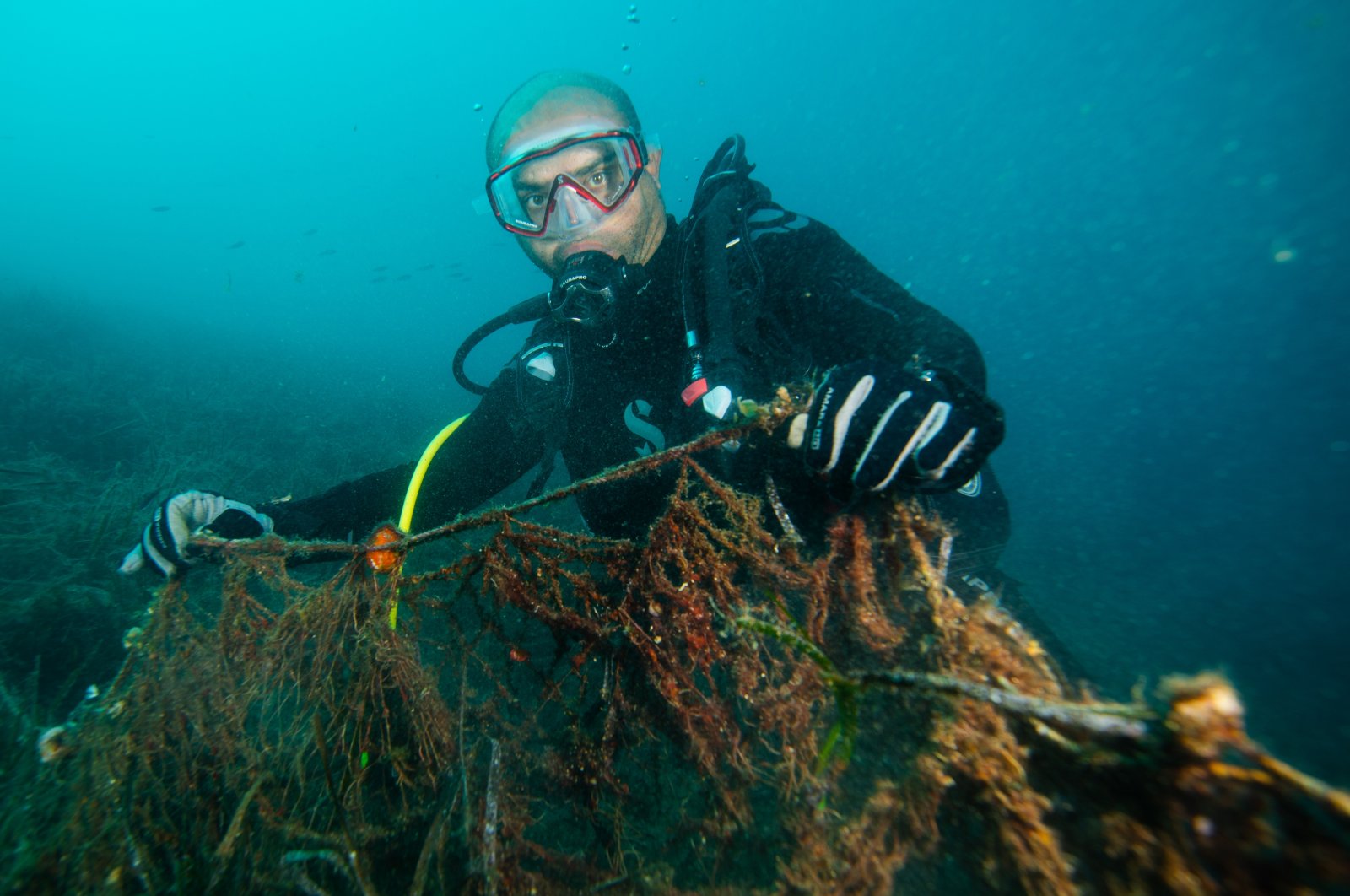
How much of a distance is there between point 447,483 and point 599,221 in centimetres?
228

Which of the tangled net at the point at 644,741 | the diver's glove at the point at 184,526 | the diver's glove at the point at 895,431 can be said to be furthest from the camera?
the diver's glove at the point at 184,526

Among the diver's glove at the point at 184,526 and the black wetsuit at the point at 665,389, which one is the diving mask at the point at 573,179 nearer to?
the black wetsuit at the point at 665,389

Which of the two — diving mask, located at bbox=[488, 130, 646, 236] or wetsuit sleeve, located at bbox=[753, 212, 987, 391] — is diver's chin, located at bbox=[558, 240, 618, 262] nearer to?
diving mask, located at bbox=[488, 130, 646, 236]

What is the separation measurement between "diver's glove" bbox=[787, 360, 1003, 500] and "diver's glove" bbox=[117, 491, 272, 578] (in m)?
2.93

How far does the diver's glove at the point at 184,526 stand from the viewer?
2553mm

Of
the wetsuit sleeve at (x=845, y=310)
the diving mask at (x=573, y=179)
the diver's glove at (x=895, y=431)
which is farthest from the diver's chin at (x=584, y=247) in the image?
the diver's glove at (x=895, y=431)

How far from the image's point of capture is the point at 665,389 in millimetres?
4000

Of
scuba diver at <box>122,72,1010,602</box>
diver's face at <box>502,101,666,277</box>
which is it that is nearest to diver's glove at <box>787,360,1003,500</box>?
scuba diver at <box>122,72,1010,602</box>

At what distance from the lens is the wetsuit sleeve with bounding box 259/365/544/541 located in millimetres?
3252

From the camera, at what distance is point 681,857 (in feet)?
5.99

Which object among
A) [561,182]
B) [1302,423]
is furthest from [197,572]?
[1302,423]

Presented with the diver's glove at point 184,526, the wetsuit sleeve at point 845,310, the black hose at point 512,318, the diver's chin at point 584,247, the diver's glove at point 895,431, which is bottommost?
the diver's glove at point 184,526

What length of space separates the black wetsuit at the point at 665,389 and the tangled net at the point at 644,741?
1.82 ft

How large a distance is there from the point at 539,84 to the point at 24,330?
2244 cm
